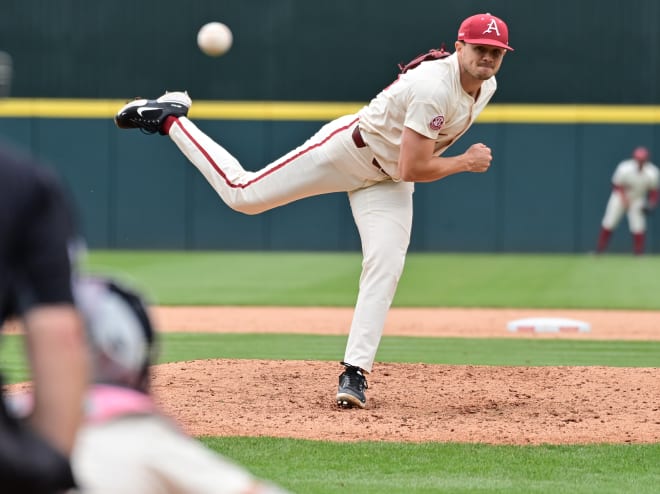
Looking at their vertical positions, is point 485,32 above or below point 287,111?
above

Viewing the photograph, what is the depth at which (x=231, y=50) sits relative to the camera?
22.6 m

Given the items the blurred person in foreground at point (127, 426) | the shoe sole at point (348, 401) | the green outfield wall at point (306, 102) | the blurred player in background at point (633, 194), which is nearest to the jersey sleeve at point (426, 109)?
the shoe sole at point (348, 401)

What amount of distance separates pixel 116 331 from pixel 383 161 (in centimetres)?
378

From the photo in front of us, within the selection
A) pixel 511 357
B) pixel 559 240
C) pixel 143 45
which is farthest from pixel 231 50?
pixel 511 357

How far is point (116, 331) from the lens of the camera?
2193 mm

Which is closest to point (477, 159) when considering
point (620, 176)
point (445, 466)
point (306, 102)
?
point (445, 466)

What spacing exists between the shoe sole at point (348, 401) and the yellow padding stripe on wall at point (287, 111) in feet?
53.8

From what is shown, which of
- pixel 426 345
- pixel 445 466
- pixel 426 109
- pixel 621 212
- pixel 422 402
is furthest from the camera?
pixel 621 212

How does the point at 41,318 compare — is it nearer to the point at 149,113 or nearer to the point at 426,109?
the point at 426,109

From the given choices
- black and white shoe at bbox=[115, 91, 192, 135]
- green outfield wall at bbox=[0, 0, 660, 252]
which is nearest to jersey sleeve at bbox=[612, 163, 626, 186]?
green outfield wall at bbox=[0, 0, 660, 252]

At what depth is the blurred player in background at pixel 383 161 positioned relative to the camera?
18.4 ft

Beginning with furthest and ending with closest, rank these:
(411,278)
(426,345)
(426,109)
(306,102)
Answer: (306,102)
(411,278)
(426,345)
(426,109)

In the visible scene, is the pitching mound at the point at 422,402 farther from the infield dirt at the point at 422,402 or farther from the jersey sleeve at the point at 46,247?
the jersey sleeve at the point at 46,247

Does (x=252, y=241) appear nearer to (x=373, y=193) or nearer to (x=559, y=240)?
(x=559, y=240)
